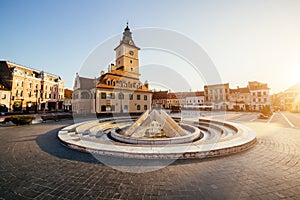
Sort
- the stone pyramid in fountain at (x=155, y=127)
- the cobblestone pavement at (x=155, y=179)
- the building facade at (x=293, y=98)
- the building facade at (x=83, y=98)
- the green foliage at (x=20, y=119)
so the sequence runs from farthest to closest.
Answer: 1. the building facade at (x=293, y=98)
2. the building facade at (x=83, y=98)
3. the green foliage at (x=20, y=119)
4. the stone pyramid in fountain at (x=155, y=127)
5. the cobblestone pavement at (x=155, y=179)

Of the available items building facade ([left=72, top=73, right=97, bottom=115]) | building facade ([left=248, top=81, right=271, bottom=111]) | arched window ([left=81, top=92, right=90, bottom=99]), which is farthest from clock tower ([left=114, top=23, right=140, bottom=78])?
building facade ([left=248, top=81, right=271, bottom=111])

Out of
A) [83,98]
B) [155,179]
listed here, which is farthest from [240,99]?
[155,179]

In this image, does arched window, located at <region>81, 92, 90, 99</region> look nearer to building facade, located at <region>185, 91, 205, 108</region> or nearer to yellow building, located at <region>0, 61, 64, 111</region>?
yellow building, located at <region>0, 61, 64, 111</region>

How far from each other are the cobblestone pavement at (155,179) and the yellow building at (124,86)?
77.1 feet

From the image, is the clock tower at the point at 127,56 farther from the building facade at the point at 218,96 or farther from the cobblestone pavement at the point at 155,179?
the building facade at the point at 218,96

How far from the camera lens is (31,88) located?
3891 cm

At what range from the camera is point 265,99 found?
49.0 m

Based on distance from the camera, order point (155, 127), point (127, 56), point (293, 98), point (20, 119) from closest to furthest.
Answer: point (155, 127), point (20, 119), point (127, 56), point (293, 98)

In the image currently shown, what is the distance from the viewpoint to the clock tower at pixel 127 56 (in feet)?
121

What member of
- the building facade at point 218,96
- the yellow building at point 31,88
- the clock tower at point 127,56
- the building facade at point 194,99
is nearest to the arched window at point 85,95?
the clock tower at point 127,56

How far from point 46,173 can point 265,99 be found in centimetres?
6613

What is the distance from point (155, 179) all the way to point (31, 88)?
2016 inches

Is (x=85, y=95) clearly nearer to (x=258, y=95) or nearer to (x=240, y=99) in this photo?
(x=240, y=99)

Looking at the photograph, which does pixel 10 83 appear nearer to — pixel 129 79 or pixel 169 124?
A: pixel 129 79
